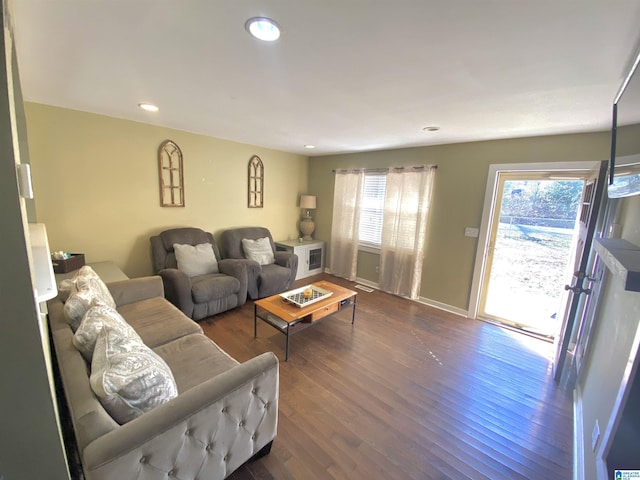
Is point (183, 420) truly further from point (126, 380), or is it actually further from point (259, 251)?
point (259, 251)

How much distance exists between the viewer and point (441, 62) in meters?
1.39

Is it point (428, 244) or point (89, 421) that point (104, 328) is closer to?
point (89, 421)

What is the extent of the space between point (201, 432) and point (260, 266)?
8.41 ft

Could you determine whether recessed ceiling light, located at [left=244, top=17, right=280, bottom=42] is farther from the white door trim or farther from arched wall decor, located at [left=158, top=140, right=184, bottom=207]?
the white door trim

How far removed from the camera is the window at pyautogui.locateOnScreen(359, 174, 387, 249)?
4254 millimetres

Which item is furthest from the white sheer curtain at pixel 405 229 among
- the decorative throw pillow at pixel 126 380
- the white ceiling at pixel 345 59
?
the decorative throw pillow at pixel 126 380

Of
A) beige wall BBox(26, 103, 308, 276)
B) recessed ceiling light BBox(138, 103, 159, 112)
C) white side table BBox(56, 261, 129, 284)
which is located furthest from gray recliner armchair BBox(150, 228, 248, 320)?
recessed ceiling light BBox(138, 103, 159, 112)

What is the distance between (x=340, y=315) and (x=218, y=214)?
2316mm

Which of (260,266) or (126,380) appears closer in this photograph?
(126,380)

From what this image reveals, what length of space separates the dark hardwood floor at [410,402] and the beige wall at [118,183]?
1.44 metres

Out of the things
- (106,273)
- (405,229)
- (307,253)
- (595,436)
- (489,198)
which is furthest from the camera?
(307,253)

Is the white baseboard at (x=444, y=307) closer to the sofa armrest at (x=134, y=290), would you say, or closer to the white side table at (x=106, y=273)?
the sofa armrest at (x=134, y=290)

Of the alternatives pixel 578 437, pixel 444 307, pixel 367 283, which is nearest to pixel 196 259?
pixel 367 283

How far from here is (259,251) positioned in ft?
12.9
